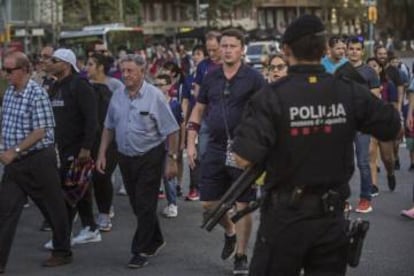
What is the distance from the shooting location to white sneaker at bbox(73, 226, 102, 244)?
830 cm

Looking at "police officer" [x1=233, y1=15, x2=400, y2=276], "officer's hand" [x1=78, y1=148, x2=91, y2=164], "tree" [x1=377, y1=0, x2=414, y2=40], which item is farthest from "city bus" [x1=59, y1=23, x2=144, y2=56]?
"tree" [x1=377, y1=0, x2=414, y2=40]

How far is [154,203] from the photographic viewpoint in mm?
7258

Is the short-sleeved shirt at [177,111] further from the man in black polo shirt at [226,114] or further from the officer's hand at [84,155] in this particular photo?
the man in black polo shirt at [226,114]

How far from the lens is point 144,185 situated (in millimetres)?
7195

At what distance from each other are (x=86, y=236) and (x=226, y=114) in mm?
2335

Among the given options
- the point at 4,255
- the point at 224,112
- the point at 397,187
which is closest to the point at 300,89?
the point at 224,112

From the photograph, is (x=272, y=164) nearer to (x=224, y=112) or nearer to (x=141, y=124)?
(x=224, y=112)

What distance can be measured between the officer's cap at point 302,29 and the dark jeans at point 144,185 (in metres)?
3.15

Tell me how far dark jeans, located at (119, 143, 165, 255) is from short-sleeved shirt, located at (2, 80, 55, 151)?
73 centimetres

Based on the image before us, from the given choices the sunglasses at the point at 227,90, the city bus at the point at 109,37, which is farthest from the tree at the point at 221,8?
the sunglasses at the point at 227,90

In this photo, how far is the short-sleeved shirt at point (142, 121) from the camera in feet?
23.7

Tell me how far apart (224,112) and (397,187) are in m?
5.20

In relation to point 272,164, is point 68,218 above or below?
below

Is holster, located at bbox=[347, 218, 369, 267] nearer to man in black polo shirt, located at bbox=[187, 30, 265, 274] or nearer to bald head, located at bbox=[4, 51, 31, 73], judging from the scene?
man in black polo shirt, located at bbox=[187, 30, 265, 274]
